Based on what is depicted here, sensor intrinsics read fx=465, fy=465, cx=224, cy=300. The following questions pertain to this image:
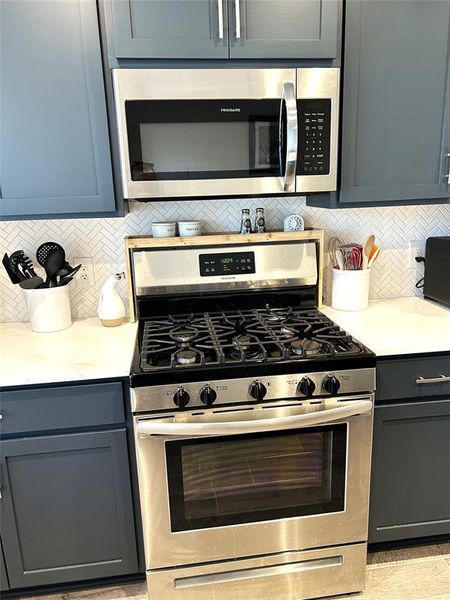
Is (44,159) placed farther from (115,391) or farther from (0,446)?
(0,446)

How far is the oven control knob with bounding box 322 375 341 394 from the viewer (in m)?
1.50

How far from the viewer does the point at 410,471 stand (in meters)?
1.75

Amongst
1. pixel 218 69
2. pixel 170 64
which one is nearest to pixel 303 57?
pixel 218 69

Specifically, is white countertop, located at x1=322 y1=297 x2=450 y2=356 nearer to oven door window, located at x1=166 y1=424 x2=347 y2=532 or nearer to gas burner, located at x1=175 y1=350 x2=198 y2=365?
oven door window, located at x1=166 y1=424 x2=347 y2=532

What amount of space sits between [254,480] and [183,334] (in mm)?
566

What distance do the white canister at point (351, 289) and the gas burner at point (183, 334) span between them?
68 cm

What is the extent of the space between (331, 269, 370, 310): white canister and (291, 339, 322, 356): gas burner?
478mm

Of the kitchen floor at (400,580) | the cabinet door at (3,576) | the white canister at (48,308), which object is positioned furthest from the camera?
the white canister at (48,308)

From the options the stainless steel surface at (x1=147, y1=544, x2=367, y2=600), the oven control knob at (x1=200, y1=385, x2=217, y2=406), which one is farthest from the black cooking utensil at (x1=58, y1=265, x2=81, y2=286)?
the stainless steel surface at (x1=147, y1=544, x2=367, y2=600)

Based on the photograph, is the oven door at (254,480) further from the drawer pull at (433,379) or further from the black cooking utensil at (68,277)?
the black cooking utensil at (68,277)

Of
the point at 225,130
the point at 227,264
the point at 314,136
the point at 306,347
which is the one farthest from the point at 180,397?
the point at 314,136

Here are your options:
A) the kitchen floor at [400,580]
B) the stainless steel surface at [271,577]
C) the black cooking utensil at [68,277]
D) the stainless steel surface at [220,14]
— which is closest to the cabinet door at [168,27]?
the stainless steel surface at [220,14]

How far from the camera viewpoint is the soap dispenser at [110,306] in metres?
1.90

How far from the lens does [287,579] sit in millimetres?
1666
